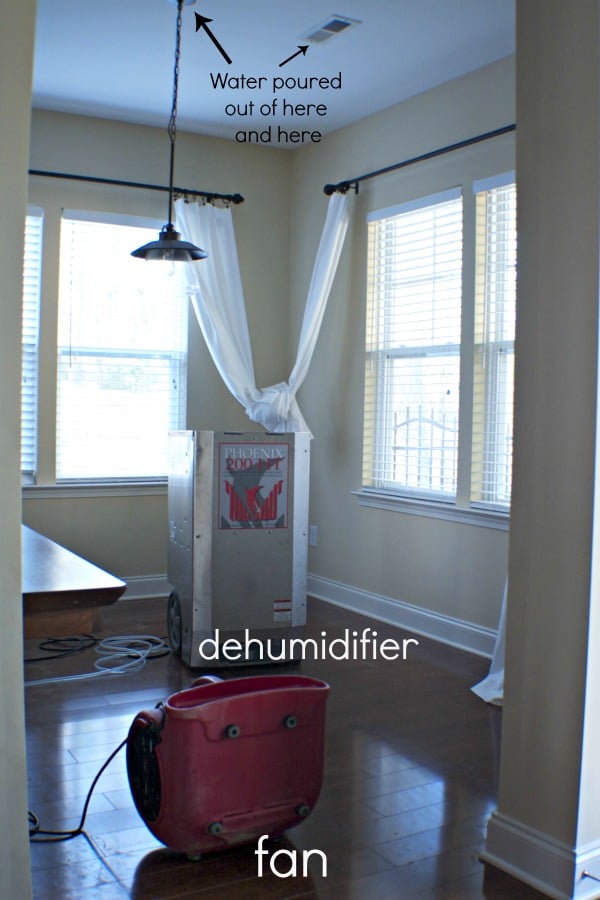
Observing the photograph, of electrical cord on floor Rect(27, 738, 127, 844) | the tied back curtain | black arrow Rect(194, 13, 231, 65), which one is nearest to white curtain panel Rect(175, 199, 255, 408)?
the tied back curtain

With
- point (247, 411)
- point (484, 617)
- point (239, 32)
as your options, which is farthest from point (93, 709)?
point (239, 32)

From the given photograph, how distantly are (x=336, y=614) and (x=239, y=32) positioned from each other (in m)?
3.21

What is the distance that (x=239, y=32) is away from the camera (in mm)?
4293

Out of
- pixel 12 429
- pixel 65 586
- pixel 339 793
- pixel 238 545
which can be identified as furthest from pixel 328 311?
pixel 12 429

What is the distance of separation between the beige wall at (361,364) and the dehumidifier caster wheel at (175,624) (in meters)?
1.37

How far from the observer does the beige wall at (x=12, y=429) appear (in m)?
1.64

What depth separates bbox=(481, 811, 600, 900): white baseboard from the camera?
7.54 ft

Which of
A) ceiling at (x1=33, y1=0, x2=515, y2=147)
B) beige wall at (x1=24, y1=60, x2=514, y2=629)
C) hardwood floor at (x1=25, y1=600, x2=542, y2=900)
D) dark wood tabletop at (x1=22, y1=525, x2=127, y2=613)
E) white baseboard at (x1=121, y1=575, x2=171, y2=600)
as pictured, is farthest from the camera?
white baseboard at (x1=121, y1=575, x2=171, y2=600)

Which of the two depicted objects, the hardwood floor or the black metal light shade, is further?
→ the black metal light shade

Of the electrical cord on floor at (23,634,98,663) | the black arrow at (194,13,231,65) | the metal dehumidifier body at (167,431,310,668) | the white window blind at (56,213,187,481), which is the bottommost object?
the electrical cord on floor at (23,634,98,663)

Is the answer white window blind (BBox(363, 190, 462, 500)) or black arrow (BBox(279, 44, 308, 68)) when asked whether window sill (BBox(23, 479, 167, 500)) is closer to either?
white window blind (BBox(363, 190, 462, 500))

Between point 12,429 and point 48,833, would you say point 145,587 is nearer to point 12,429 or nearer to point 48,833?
point 48,833

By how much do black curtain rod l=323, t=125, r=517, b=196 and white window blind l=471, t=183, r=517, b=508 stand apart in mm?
256

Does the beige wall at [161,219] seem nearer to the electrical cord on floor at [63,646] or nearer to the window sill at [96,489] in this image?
the window sill at [96,489]
